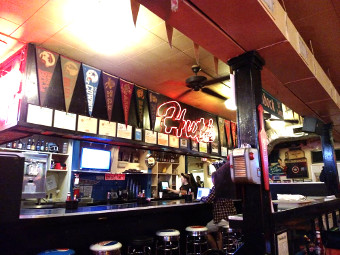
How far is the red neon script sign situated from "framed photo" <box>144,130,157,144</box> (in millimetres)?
367

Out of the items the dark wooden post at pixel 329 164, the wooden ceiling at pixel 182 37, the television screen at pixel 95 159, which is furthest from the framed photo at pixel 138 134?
the dark wooden post at pixel 329 164

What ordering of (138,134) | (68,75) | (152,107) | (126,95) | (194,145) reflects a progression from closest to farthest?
1. (68,75)
2. (126,95)
3. (138,134)
4. (152,107)
5. (194,145)

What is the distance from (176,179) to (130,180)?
1617mm

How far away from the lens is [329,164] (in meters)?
5.36

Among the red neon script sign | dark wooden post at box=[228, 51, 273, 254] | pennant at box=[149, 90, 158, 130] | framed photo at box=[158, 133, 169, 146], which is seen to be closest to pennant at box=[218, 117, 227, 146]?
the red neon script sign

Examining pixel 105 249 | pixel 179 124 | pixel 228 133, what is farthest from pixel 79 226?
pixel 228 133

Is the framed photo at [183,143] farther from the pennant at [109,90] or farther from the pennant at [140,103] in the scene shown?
the pennant at [109,90]

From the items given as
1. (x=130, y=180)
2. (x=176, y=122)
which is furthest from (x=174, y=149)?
(x=130, y=180)

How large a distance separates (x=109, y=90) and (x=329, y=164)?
4847 mm

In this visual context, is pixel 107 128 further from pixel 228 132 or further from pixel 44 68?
pixel 228 132

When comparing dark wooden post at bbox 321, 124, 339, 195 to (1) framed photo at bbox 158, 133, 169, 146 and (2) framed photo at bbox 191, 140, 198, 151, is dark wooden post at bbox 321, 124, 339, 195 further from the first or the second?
(1) framed photo at bbox 158, 133, 169, 146

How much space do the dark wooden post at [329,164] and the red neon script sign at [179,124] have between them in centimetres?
302

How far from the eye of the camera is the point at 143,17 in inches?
140

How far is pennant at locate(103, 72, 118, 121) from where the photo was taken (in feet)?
17.4
